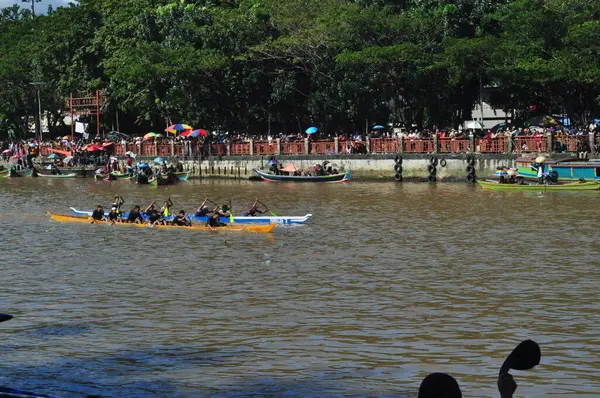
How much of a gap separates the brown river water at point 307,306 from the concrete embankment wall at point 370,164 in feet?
42.5

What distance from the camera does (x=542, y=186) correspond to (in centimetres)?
4288

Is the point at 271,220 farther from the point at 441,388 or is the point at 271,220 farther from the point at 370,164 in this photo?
the point at 441,388

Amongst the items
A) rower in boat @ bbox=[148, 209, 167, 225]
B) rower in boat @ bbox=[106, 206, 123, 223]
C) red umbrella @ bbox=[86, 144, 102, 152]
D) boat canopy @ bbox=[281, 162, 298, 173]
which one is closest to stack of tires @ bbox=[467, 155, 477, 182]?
boat canopy @ bbox=[281, 162, 298, 173]

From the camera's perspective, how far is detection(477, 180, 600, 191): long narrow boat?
41.6m

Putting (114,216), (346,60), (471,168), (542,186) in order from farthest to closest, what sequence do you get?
(346,60)
(471,168)
(542,186)
(114,216)

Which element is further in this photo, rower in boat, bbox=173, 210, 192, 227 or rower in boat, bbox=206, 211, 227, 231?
rower in boat, bbox=173, 210, 192, 227

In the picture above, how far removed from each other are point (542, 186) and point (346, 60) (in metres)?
13.7

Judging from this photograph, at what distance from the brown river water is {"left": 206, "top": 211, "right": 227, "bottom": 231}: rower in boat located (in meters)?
0.36

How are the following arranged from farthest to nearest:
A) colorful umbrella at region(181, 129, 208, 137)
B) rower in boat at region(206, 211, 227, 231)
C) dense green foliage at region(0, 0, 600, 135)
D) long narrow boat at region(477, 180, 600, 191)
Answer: colorful umbrella at region(181, 129, 208, 137)
dense green foliage at region(0, 0, 600, 135)
long narrow boat at region(477, 180, 600, 191)
rower in boat at region(206, 211, 227, 231)

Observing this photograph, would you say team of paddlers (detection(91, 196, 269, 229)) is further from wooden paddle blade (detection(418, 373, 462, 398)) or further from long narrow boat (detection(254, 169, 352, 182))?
wooden paddle blade (detection(418, 373, 462, 398))

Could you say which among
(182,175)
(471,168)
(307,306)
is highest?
(471,168)

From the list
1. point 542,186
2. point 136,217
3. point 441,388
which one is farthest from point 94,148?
point 441,388

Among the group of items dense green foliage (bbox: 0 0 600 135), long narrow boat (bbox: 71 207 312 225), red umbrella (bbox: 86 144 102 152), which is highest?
dense green foliage (bbox: 0 0 600 135)

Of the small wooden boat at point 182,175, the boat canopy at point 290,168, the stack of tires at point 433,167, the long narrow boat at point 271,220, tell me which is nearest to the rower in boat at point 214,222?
the long narrow boat at point 271,220
